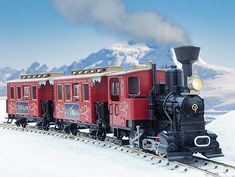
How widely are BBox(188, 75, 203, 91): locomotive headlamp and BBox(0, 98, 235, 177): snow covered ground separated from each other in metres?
2.53

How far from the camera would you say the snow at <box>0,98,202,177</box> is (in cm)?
1075

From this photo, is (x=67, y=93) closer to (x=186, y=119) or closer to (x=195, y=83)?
(x=186, y=119)

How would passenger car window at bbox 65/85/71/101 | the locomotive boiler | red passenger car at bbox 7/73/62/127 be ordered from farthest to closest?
red passenger car at bbox 7/73/62/127 < passenger car window at bbox 65/85/71/101 < the locomotive boiler

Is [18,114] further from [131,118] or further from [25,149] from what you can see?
[131,118]

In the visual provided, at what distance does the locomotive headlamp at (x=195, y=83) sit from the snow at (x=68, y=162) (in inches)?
99.8

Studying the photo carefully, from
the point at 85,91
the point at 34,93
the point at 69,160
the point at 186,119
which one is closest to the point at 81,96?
the point at 85,91

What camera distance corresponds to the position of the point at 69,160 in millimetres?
12609

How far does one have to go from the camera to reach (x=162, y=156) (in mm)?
12750

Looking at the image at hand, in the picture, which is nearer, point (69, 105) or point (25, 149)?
Answer: point (25, 149)

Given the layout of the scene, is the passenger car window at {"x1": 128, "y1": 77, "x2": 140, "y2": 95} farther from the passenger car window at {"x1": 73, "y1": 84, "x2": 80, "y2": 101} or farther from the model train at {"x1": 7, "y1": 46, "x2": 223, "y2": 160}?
the passenger car window at {"x1": 73, "y1": 84, "x2": 80, "y2": 101}

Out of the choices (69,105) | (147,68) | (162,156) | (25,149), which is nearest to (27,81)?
(69,105)

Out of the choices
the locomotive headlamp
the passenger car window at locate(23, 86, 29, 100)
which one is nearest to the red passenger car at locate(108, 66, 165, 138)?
the locomotive headlamp

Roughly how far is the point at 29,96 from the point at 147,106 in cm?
1066

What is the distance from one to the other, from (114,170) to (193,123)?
9.41 feet
